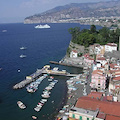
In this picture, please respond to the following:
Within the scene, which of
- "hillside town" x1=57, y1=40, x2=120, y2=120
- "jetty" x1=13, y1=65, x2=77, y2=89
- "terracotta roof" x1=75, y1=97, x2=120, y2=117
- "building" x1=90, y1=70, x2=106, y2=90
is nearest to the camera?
"hillside town" x1=57, y1=40, x2=120, y2=120

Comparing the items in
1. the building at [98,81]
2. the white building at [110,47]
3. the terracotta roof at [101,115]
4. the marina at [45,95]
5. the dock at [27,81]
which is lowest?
the marina at [45,95]

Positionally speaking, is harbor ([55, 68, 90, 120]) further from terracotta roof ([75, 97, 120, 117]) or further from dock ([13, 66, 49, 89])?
dock ([13, 66, 49, 89])

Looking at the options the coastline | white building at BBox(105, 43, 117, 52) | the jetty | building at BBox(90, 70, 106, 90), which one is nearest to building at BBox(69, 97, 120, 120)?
the coastline

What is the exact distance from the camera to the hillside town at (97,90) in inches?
434

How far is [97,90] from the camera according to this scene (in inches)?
725

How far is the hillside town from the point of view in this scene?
11016 millimetres

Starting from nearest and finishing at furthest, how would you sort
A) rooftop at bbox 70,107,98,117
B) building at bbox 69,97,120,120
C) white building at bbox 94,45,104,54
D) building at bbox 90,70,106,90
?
building at bbox 69,97,120,120, rooftop at bbox 70,107,98,117, building at bbox 90,70,106,90, white building at bbox 94,45,104,54

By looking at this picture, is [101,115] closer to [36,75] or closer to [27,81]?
[27,81]

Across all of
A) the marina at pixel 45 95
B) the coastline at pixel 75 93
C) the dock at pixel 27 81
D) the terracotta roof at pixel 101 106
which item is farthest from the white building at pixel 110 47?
the terracotta roof at pixel 101 106

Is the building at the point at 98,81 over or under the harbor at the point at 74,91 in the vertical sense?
over

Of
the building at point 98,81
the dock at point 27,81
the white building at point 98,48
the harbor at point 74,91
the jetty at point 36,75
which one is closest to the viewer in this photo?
the harbor at point 74,91

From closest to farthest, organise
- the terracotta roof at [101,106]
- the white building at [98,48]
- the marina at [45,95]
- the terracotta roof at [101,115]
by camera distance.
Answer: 1. the terracotta roof at [101,115]
2. the terracotta roof at [101,106]
3. the marina at [45,95]
4. the white building at [98,48]

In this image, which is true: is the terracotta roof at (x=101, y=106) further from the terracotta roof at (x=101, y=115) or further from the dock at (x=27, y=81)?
the dock at (x=27, y=81)

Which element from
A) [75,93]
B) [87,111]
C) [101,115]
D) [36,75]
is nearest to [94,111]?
[87,111]
